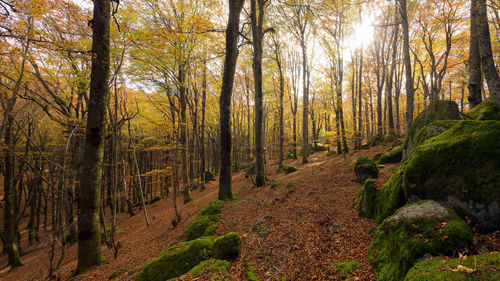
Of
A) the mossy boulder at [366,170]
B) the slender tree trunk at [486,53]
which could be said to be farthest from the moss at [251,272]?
the slender tree trunk at [486,53]

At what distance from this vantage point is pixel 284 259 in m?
3.79

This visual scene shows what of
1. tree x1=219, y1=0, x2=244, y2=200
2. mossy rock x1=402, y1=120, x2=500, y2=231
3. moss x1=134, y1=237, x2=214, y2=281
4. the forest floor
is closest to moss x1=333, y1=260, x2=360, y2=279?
the forest floor

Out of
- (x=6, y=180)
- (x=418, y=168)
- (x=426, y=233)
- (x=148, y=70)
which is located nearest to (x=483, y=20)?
(x=418, y=168)

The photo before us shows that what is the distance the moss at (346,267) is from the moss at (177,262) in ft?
8.28

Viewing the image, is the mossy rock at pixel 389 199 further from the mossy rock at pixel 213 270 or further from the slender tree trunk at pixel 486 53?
the slender tree trunk at pixel 486 53

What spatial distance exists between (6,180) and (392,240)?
56.8 ft

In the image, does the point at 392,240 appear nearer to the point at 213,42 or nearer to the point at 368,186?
the point at 368,186

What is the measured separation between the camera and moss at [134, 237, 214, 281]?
12.3 ft

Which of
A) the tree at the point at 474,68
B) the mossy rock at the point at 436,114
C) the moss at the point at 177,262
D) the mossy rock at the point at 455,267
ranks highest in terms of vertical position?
the tree at the point at 474,68

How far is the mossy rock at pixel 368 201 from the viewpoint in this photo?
4977 millimetres

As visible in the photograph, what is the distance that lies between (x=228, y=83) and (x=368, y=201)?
22.2 feet

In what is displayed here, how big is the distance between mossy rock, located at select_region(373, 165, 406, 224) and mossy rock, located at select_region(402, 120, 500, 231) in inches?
9.3

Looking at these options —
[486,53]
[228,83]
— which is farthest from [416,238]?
[486,53]

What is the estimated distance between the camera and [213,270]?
126 inches
